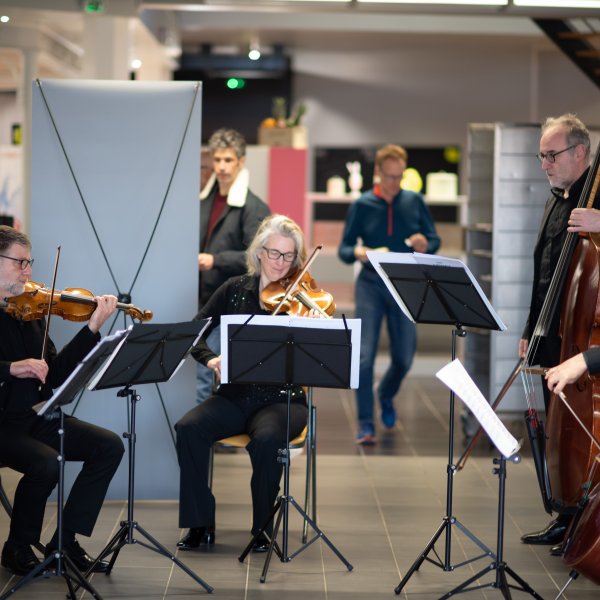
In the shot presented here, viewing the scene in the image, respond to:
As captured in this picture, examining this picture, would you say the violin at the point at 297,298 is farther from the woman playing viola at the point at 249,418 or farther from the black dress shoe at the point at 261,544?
the black dress shoe at the point at 261,544

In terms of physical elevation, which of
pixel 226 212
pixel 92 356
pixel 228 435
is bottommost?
pixel 228 435

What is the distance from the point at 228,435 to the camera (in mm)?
4125

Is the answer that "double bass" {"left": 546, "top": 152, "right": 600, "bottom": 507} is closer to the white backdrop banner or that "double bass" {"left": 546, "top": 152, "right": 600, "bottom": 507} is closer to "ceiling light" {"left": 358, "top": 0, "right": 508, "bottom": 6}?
the white backdrop banner

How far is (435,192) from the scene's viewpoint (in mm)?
10070

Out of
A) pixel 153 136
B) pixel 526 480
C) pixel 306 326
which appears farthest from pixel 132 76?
pixel 306 326

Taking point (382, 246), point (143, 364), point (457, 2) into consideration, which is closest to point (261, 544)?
point (143, 364)

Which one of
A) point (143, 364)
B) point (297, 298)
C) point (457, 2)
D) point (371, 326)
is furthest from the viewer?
point (371, 326)

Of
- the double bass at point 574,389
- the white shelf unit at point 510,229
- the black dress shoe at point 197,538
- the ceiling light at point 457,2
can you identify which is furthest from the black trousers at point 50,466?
the ceiling light at point 457,2

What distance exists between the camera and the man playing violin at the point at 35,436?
363 centimetres

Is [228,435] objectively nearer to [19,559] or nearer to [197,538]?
[197,538]

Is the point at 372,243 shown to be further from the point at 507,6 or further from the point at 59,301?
the point at 59,301

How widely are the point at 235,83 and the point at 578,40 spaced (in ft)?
16.8

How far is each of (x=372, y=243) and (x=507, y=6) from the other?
1.49 m

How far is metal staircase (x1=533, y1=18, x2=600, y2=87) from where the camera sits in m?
8.34
